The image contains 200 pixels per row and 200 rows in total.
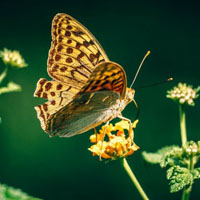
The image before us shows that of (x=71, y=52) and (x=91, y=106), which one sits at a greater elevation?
(x=71, y=52)

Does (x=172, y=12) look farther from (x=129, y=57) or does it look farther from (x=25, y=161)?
(x=25, y=161)

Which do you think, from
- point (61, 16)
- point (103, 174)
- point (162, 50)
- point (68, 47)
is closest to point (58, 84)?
point (68, 47)

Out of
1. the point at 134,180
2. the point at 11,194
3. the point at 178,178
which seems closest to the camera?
the point at 11,194

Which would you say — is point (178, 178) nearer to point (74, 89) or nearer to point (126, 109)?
point (74, 89)

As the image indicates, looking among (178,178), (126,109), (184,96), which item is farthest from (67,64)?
(126,109)

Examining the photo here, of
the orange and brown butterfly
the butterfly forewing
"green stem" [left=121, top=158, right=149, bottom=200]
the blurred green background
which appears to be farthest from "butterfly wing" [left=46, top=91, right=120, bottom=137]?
the blurred green background

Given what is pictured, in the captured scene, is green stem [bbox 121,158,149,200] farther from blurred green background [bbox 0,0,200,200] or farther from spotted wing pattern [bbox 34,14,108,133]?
blurred green background [bbox 0,0,200,200]
